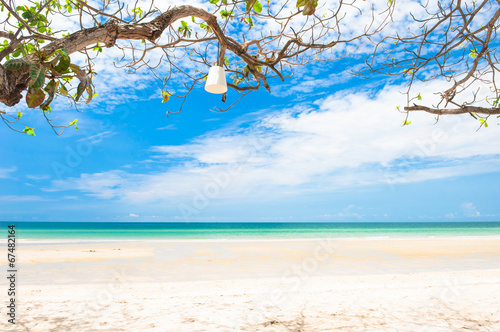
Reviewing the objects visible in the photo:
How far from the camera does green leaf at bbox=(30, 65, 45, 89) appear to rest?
4.97 feet

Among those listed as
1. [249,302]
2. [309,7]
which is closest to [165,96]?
[309,7]

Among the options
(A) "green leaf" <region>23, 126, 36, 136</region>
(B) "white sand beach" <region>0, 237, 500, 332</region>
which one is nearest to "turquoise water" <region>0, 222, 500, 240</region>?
(B) "white sand beach" <region>0, 237, 500, 332</region>

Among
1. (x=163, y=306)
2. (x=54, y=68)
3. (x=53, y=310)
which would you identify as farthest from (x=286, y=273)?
(x=54, y=68)

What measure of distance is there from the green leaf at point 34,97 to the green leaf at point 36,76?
0.07 meters

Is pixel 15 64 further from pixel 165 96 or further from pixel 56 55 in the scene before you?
pixel 165 96

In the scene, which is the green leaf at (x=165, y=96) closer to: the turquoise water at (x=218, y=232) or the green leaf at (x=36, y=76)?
the green leaf at (x=36, y=76)

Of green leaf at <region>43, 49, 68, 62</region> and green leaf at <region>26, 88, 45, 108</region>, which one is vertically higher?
green leaf at <region>43, 49, 68, 62</region>

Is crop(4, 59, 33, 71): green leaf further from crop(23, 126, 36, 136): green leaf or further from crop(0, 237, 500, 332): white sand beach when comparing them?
crop(0, 237, 500, 332): white sand beach

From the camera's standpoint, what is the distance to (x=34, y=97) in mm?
1622

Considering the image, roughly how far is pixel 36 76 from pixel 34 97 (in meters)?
0.15

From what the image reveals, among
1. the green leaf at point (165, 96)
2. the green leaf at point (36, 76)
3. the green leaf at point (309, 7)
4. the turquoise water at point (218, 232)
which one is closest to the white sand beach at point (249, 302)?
the green leaf at point (165, 96)

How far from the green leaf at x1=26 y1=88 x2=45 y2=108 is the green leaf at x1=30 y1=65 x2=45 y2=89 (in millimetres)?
66

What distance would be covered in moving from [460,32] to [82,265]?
8690 millimetres

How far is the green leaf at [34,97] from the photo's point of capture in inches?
62.9
